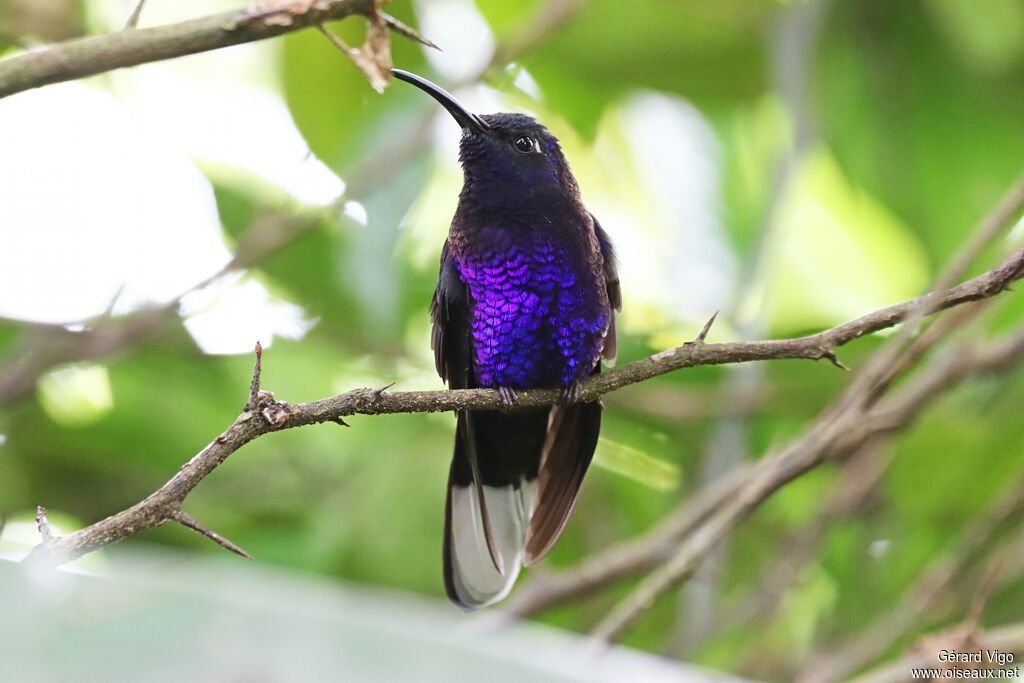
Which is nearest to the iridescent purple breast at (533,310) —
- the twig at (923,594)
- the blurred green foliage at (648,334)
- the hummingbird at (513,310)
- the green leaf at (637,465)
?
the hummingbird at (513,310)

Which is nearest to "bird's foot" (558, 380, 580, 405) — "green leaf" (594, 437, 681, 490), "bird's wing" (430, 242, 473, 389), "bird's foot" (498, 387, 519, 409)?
"bird's foot" (498, 387, 519, 409)

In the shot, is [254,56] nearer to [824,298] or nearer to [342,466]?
[342,466]

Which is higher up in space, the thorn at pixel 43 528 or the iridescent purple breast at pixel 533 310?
the iridescent purple breast at pixel 533 310

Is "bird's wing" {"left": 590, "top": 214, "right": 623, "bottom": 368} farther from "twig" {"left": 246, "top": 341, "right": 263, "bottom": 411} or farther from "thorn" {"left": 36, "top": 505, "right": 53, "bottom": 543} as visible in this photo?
"thorn" {"left": 36, "top": 505, "right": 53, "bottom": 543}

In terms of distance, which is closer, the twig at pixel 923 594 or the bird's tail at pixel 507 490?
the bird's tail at pixel 507 490

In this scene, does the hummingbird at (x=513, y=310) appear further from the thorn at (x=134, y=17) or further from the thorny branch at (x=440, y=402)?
the thorn at (x=134, y=17)

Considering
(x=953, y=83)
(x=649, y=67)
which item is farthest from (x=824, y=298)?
(x=649, y=67)

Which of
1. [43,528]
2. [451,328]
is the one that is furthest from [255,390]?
[451,328]
